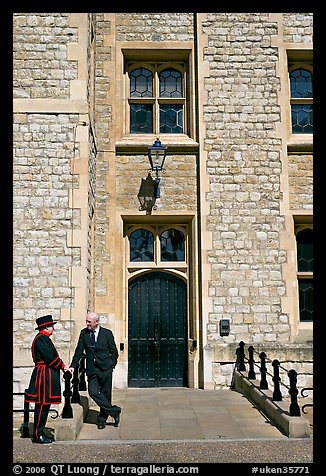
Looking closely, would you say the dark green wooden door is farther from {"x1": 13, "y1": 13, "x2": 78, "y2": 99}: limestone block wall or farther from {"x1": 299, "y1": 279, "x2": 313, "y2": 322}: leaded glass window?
{"x1": 13, "y1": 13, "x2": 78, "y2": 99}: limestone block wall

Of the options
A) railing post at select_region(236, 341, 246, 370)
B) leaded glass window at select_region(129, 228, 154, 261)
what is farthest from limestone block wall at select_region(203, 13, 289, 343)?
leaded glass window at select_region(129, 228, 154, 261)

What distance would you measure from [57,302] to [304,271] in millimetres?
5033

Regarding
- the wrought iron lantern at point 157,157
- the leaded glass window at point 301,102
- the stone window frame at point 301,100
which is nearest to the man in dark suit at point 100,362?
the wrought iron lantern at point 157,157

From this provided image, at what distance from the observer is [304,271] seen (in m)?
11.1

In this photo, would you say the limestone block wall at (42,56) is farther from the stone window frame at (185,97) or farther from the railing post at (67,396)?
the railing post at (67,396)

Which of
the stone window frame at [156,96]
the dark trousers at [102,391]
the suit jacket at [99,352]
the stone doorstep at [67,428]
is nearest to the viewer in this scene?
the stone doorstep at [67,428]

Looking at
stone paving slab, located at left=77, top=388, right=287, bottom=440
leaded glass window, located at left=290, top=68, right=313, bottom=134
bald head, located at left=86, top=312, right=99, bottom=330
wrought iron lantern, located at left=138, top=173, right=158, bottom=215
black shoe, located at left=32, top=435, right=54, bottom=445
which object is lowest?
stone paving slab, located at left=77, top=388, right=287, bottom=440

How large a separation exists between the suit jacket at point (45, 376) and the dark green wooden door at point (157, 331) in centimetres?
444

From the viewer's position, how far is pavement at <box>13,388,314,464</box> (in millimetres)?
5785

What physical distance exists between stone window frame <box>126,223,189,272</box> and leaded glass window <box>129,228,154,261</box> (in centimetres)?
7

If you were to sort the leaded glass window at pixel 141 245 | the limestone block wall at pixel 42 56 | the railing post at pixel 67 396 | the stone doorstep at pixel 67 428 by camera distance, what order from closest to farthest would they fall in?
1. the stone doorstep at pixel 67 428
2. the railing post at pixel 67 396
3. the limestone block wall at pixel 42 56
4. the leaded glass window at pixel 141 245

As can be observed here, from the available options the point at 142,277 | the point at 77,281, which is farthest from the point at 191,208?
the point at 77,281

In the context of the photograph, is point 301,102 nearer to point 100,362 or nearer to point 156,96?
point 156,96

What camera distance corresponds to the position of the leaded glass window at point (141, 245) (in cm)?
1111
